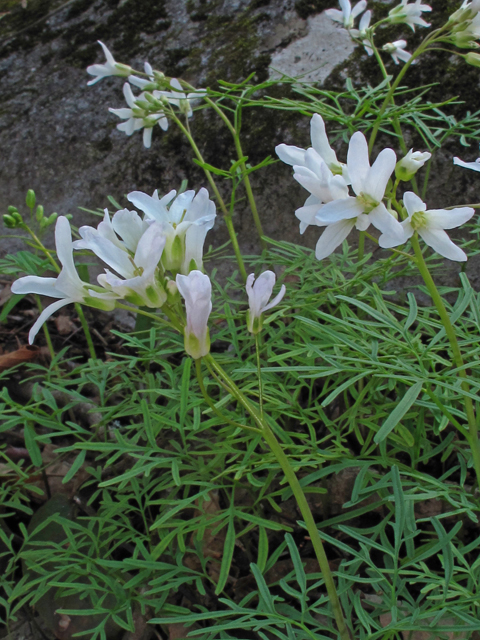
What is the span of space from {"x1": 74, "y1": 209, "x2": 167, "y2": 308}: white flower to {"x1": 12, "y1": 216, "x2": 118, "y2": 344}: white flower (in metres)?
0.02

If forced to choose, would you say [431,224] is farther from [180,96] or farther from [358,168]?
[180,96]

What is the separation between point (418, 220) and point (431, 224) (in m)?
0.02

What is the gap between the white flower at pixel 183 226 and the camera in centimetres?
75

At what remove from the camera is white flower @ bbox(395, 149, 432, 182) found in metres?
0.80

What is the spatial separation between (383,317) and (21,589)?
93 centimetres

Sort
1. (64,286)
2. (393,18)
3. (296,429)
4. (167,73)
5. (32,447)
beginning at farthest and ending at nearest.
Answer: (167,73) < (393,18) < (296,429) < (32,447) < (64,286)

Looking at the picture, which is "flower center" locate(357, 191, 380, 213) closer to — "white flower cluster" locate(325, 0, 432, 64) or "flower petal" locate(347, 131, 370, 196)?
"flower petal" locate(347, 131, 370, 196)

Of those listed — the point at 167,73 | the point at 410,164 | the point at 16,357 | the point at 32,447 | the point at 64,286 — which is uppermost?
the point at 64,286

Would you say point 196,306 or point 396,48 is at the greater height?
point 196,306

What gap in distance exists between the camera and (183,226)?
742 mm

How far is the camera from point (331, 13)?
1.75 m

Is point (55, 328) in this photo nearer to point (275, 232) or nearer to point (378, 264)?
point (275, 232)

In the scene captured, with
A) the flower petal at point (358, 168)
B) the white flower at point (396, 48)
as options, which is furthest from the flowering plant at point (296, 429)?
the white flower at point (396, 48)

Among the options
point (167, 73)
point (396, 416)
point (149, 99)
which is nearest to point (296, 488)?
point (396, 416)
